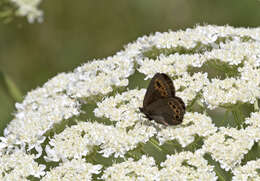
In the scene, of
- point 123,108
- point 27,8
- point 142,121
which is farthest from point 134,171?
point 27,8

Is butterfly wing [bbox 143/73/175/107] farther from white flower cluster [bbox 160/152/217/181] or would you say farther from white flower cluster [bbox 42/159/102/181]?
white flower cluster [bbox 42/159/102/181]

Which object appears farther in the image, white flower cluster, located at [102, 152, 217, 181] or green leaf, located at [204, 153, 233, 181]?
green leaf, located at [204, 153, 233, 181]

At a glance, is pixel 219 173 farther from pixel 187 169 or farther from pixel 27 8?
pixel 27 8

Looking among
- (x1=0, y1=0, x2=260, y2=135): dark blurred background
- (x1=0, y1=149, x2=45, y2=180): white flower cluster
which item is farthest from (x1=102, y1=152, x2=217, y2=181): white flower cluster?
(x1=0, y1=0, x2=260, y2=135): dark blurred background

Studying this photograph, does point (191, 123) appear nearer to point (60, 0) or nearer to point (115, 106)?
point (115, 106)

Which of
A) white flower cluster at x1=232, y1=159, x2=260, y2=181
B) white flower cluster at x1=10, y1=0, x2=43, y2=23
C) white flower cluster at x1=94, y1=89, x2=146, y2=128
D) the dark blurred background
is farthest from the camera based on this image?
the dark blurred background
